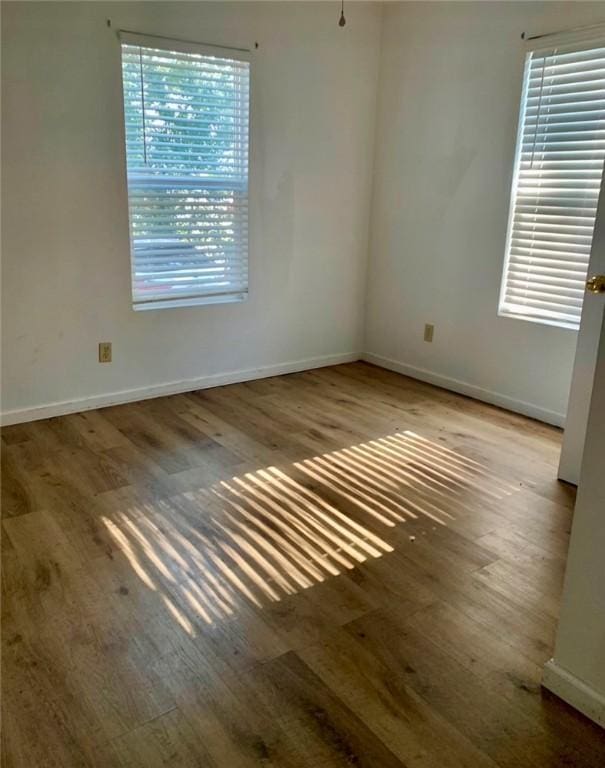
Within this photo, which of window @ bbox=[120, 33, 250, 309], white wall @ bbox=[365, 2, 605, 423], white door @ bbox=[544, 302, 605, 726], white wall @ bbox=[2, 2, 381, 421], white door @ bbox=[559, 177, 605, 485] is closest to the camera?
white door @ bbox=[544, 302, 605, 726]

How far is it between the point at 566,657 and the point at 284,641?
0.76 metres

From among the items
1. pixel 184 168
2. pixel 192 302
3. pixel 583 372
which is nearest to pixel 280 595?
pixel 583 372

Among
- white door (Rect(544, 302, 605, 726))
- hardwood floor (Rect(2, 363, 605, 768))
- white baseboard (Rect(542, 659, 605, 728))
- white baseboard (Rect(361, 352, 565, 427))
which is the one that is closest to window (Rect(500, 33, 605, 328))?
white baseboard (Rect(361, 352, 565, 427))

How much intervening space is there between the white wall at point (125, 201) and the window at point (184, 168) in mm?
80

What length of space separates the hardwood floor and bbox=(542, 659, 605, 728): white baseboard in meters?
0.03

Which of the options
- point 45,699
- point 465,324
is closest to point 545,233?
point 465,324

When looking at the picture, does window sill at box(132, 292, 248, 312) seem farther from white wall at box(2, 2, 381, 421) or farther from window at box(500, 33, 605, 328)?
window at box(500, 33, 605, 328)

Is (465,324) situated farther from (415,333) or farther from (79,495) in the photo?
(79,495)

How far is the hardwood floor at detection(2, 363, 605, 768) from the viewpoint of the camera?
1.52m

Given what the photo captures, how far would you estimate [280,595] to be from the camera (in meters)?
2.02

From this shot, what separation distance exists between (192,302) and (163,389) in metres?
0.55

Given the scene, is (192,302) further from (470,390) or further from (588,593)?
(588,593)

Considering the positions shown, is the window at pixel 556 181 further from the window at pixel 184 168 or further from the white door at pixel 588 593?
the white door at pixel 588 593

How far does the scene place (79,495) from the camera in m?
2.61
